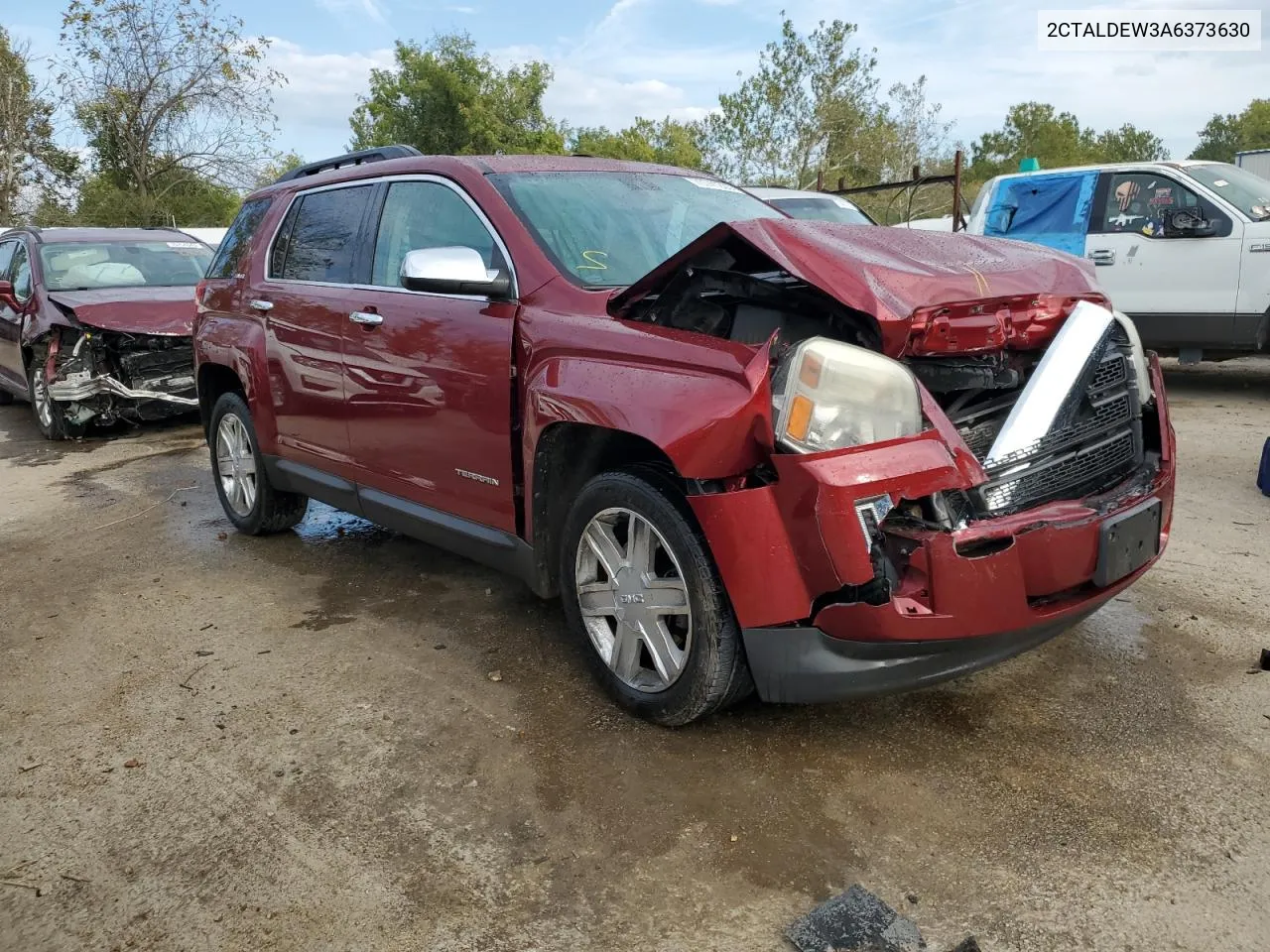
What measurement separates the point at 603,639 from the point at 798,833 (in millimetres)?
908

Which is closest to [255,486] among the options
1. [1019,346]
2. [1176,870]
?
[1019,346]

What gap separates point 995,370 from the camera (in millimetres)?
2768

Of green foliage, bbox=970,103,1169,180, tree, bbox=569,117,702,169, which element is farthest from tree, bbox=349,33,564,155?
green foliage, bbox=970,103,1169,180

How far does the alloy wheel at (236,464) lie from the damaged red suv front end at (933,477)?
10.0 feet

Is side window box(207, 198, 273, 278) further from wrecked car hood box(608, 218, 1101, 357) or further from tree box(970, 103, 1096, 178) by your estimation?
tree box(970, 103, 1096, 178)

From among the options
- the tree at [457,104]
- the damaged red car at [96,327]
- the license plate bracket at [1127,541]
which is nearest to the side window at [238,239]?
the damaged red car at [96,327]

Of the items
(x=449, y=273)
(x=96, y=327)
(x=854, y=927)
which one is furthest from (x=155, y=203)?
(x=854, y=927)

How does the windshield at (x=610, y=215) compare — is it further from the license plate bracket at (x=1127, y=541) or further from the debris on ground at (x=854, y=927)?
the debris on ground at (x=854, y=927)

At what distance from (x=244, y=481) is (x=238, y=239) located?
1298mm

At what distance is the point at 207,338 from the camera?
5.23 meters

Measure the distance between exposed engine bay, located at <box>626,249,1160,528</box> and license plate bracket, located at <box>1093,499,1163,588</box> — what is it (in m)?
0.15

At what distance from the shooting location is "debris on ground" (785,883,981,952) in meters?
2.01

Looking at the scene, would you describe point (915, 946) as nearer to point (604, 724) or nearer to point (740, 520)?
point (740, 520)

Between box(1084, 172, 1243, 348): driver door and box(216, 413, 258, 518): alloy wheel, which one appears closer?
box(216, 413, 258, 518): alloy wheel
